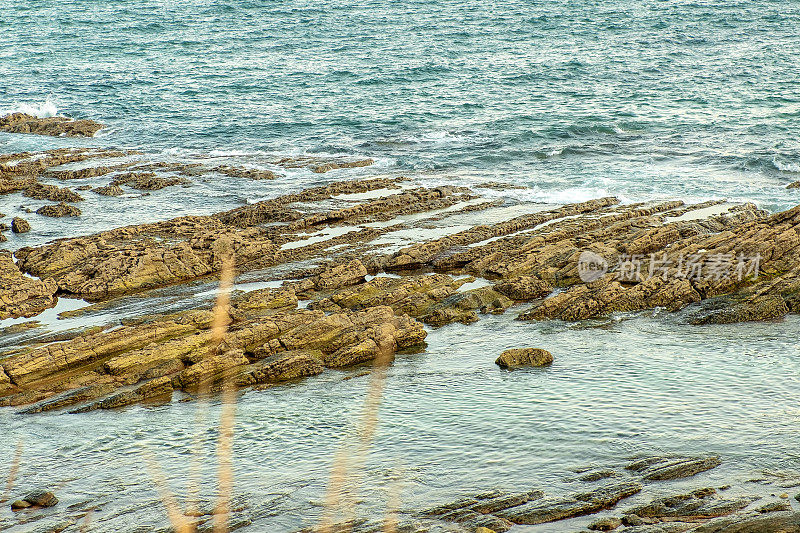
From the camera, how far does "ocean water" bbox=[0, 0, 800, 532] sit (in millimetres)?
16297

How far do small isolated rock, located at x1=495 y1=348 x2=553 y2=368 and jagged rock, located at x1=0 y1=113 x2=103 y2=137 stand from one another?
1634 inches

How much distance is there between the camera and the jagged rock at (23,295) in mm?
24984

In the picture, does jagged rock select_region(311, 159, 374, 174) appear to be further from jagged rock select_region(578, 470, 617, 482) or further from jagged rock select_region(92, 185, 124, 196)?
jagged rock select_region(578, 470, 617, 482)

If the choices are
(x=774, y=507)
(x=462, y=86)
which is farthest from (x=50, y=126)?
(x=774, y=507)

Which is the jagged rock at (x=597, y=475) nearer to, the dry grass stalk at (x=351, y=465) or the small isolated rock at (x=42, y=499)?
the dry grass stalk at (x=351, y=465)

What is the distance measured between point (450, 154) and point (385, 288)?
72.6ft

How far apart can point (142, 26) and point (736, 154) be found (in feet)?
237

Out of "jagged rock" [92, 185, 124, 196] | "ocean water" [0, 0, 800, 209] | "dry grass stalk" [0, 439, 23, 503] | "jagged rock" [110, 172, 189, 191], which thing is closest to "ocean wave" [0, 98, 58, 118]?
"ocean water" [0, 0, 800, 209]

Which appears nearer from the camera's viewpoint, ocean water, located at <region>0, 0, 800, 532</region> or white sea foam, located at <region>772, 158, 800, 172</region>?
ocean water, located at <region>0, 0, 800, 532</region>

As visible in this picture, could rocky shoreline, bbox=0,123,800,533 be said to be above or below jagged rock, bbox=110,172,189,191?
below

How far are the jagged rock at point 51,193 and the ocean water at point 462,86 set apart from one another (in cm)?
1111

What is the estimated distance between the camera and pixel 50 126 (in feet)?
180

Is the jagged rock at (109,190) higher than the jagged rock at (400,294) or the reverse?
higher

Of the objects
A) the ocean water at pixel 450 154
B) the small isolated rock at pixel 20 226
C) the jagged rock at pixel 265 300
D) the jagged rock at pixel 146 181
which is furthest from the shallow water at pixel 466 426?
the jagged rock at pixel 146 181
